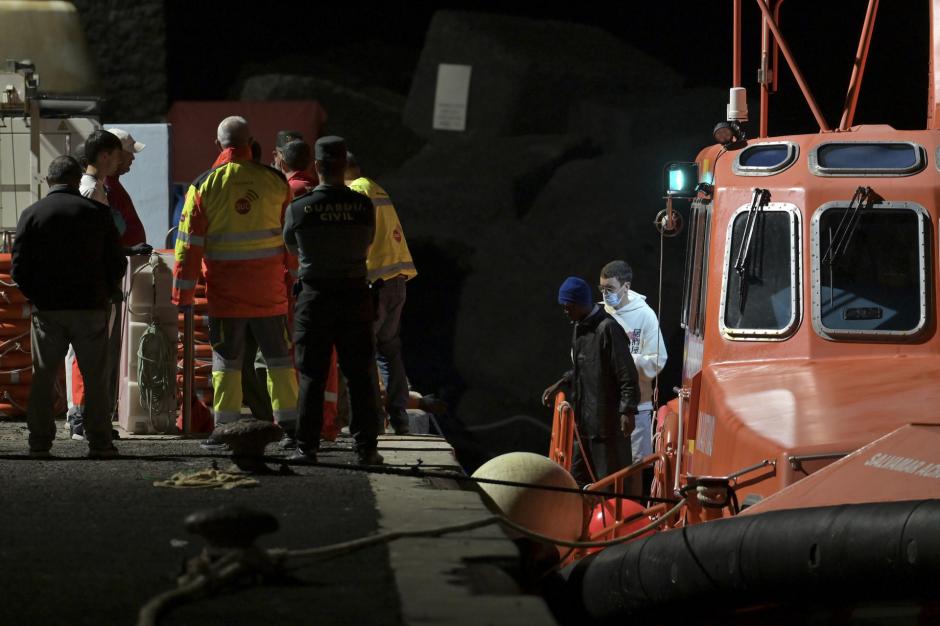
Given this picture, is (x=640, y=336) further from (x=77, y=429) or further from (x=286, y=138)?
(x=77, y=429)

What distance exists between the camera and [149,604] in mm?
5473

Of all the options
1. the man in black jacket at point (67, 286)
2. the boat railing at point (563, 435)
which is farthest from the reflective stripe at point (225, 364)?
the boat railing at point (563, 435)

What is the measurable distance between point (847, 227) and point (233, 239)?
137 inches

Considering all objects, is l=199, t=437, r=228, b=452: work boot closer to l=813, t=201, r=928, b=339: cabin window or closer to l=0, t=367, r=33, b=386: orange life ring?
l=0, t=367, r=33, b=386: orange life ring

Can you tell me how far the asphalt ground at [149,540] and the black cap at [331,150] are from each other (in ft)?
5.36

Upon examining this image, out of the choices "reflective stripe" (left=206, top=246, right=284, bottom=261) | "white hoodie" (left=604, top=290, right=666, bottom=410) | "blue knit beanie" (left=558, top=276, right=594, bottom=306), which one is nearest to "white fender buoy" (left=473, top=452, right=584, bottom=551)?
"reflective stripe" (left=206, top=246, right=284, bottom=261)

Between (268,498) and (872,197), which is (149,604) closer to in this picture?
(268,498)

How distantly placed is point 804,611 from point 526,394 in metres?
15.2

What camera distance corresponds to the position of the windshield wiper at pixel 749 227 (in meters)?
8.99

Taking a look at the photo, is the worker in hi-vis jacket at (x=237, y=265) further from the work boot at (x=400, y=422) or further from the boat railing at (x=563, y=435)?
the boat railing at (x=563, y=435)

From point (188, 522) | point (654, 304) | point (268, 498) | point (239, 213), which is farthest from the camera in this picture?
point (654, 304)

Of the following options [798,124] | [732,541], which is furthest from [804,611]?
[798,124]

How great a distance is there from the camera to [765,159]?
9273 millimetres

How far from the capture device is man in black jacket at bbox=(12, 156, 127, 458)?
9.04 meters
